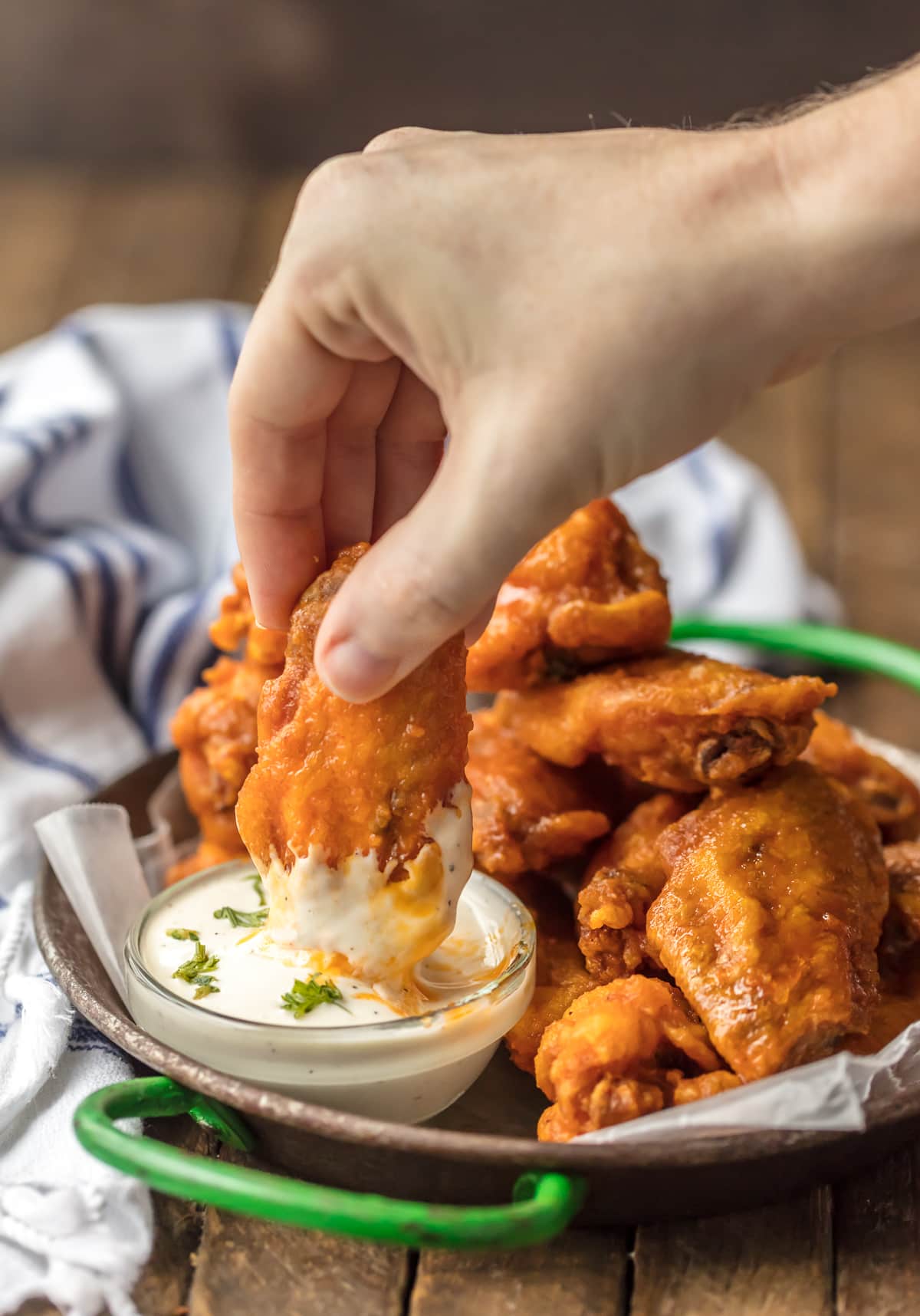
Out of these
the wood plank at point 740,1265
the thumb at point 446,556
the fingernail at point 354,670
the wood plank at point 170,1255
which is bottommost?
the wood plank at point 740,1265

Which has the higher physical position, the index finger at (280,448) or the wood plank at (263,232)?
the index finger at (280,448)

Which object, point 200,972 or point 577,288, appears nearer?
point 577,288

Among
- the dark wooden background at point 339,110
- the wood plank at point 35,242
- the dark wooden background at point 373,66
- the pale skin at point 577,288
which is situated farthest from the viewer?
the dark wooden background at point 373,66

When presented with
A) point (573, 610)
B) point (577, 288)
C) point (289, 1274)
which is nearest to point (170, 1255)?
point (289, 1274)

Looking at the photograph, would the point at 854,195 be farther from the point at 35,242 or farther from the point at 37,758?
the point at 35,242

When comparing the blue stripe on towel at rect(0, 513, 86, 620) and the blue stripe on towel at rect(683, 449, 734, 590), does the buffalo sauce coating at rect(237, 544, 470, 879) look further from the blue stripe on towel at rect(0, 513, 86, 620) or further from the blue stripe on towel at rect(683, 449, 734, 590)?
the blue stripe on towel at rect(683, 449, 734, 590)

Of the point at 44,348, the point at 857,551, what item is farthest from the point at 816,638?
the point at 44,348

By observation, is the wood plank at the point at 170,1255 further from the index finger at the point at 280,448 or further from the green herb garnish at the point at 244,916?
the index finger at the point at 280,448

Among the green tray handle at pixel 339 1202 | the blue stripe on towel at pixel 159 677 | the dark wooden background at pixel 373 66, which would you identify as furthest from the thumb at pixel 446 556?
the dark wooden background at pixel 373 66
